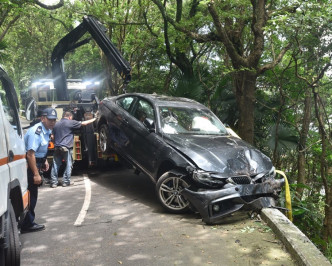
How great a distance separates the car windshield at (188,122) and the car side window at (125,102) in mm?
1228

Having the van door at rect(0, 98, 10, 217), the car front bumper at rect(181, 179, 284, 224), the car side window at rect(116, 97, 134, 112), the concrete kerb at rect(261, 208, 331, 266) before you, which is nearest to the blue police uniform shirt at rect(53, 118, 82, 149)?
the car side window at rect(116, 97, 134, 112)

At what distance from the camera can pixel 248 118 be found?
946 cm

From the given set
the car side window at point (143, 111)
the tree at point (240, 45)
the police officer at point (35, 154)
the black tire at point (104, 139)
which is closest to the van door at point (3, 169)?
the police officer at point (35, 154)

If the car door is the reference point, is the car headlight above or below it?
below

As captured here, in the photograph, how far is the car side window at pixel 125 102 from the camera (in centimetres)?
822

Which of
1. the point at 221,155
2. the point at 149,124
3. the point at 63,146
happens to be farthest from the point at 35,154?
the point at 221,155

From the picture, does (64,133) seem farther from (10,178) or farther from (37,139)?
(10,178)

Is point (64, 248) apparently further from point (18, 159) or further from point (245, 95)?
→ point (245, 95)

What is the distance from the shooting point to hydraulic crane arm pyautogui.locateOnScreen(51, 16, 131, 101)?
10.6 m

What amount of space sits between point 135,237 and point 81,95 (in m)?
6.26

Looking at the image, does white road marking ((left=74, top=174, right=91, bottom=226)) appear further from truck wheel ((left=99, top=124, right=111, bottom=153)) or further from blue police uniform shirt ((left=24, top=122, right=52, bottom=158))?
blue police uniform shirt ((left=24, top=122, right=52, bottom=158))

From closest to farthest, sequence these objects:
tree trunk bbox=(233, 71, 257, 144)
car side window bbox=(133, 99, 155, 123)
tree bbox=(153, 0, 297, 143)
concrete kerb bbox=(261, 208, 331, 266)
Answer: concrete kerb bbox=(261, 208, 331, 266)
car side window bbox=(133, 99, 155, 123)
tree bbox=(153, 0, 297, 143)
tree trunk bbox=(233, 71, 257, 144)

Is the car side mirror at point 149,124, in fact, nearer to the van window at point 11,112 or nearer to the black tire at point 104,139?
the black tire at point 104,139

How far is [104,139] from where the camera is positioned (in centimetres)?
880
